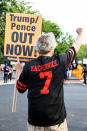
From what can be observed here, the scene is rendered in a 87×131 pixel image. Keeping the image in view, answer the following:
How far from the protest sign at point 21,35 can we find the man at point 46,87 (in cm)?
253

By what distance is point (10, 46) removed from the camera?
15.7 feet

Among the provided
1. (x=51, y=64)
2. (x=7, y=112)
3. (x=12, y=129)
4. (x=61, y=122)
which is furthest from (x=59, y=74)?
(x=7, y=112)

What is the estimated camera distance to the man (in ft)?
7.44

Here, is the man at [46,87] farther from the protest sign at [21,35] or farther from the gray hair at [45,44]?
the protest sign at [21,35]

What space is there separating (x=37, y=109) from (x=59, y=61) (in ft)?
1.68

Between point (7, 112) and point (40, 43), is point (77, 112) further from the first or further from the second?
point (40, 43)

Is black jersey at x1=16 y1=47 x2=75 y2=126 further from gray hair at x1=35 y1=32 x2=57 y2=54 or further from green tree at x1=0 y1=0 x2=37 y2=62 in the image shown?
green tree at x1=0 y1=0 x2=37 y2=62

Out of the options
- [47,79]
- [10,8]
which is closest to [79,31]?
[47,79]

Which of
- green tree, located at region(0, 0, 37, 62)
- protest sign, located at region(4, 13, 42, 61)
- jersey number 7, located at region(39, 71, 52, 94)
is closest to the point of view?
jersey number 7, located at region(39, 71, 52, 94)

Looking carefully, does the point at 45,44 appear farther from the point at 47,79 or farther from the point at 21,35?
the point at 21,35

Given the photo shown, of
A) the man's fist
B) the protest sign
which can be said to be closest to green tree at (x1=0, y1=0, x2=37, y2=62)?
the protest sign

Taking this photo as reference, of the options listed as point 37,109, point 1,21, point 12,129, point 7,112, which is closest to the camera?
point 37,109

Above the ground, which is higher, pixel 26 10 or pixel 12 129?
pixel 26 10

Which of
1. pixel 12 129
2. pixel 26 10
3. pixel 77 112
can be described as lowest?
pixel 77 112
